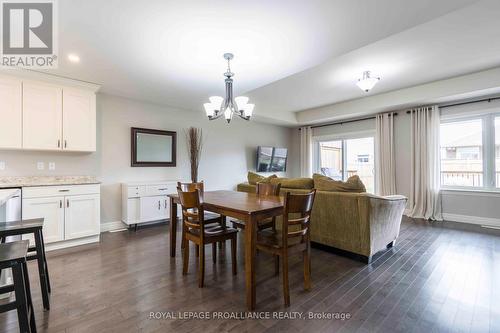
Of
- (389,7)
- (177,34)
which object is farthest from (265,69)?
(389,7)

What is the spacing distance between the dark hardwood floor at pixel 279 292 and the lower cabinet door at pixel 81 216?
0.33 meters

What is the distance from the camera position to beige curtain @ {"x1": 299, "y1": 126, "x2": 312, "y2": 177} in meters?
7.31

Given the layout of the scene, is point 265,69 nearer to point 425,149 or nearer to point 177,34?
point 177,34

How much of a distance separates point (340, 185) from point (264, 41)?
6.52ft

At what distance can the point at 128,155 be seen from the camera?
4.45 metres

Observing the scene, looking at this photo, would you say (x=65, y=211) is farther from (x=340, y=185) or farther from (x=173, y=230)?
(x=340, y=185)

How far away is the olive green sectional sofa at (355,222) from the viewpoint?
271cm

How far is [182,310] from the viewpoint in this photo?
1.87 metres

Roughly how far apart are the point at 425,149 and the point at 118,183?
6350mm

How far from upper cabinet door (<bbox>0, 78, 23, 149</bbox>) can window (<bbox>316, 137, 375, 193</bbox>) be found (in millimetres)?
6676

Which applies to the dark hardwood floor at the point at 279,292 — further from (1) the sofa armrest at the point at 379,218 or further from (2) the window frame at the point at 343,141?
(2) the window frame at the point at 343,141

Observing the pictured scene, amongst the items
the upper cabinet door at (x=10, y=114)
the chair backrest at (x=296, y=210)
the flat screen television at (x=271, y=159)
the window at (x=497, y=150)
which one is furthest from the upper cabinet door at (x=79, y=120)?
the window at (x=497, y=150)

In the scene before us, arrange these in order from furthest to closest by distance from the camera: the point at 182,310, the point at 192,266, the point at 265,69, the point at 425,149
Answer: the point at 425,149, the point at 265,69, the point at 192,266, the point at 182,310

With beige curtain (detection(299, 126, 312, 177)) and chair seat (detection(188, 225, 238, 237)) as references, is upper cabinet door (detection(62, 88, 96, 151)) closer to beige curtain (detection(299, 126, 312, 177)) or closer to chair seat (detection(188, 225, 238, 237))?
chair seat (detection(188, 225, 238, 237))
